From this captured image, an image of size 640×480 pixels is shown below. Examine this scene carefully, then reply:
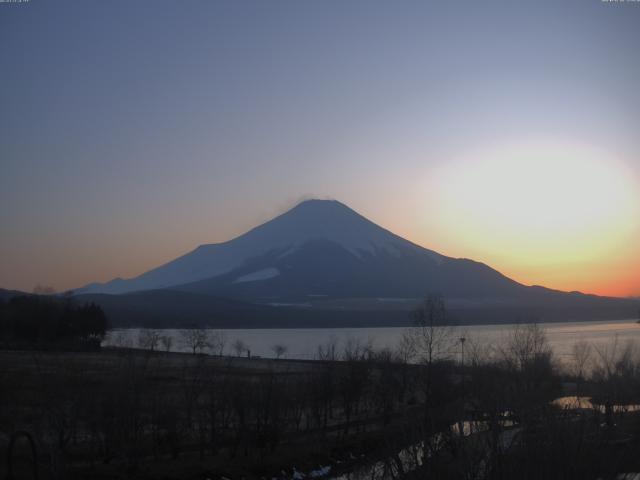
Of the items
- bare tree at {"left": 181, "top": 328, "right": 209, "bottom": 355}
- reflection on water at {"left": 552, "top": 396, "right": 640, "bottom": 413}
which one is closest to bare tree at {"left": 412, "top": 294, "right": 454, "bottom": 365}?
reflection on water at {"left": 552, "top": 396, "right": 640, "bottom": 413}

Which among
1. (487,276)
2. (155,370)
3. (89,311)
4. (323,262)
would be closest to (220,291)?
(323,262)

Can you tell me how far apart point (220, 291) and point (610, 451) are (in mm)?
171328

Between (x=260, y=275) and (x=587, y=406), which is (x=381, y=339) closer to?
(x=587, y=406)

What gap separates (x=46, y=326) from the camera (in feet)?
172

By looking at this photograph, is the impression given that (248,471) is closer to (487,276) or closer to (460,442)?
(460,442)

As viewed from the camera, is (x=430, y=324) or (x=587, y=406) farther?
(x=430, y=324)

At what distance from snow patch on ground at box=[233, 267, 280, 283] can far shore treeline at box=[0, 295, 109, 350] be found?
130823mm

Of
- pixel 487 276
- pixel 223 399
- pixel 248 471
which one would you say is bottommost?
pixel 248 471

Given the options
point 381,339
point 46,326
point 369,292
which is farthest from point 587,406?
point 369,292

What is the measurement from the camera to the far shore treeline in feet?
164

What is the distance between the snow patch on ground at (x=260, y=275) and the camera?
625ft

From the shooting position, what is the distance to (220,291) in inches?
6993

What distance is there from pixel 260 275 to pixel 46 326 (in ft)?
467

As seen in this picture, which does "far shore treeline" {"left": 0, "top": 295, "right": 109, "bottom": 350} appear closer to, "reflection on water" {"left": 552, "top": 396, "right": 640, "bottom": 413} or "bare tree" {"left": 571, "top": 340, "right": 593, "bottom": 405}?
"bare tree" {"left": 571, "top": 340, "right": 593, "bottom": 405}
